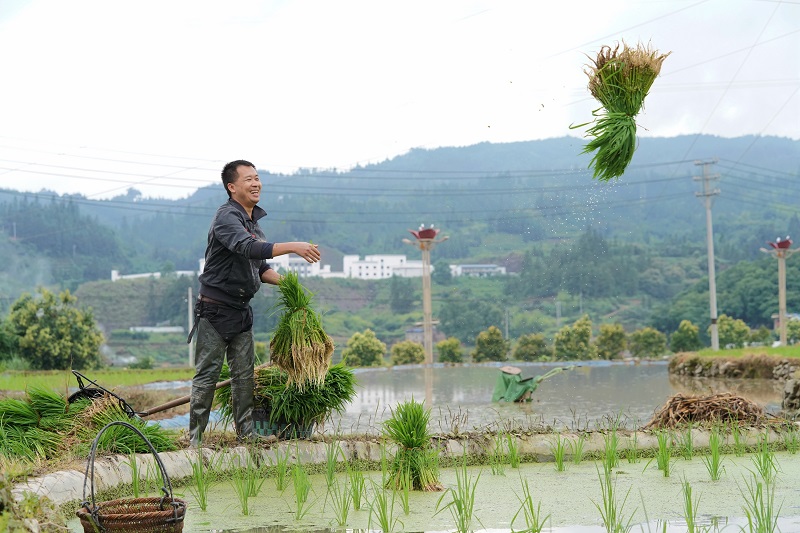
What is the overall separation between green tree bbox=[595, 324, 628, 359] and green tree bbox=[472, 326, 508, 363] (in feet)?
12.5

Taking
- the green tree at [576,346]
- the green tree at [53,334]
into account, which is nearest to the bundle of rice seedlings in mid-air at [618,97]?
the green tree at [53,334]

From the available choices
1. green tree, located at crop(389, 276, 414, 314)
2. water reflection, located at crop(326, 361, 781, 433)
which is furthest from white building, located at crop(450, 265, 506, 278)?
water reflection, located at crop(326, 361, 781, 433)

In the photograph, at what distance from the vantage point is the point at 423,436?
512 centimetres

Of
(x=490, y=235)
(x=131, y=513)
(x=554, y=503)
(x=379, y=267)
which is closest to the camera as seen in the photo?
(x=131, y=513)

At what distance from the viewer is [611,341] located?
120 ft

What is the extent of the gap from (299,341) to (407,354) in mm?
27540

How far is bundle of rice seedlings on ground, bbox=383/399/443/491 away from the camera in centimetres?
504

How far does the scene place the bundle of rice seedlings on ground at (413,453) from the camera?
5.04 metres

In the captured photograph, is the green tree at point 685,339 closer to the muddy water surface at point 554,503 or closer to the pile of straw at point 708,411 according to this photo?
the pile of straw at point 708,411

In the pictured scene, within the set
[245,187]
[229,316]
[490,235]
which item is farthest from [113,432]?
[490,235]

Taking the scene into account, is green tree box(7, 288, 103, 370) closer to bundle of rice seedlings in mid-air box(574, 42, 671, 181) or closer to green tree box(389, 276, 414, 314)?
bundle of rice seedlings in mid-air box(574, 42, 671, 181)

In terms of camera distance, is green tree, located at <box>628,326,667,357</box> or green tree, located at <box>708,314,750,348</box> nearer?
green tree, located at <box>628,326,667,357</box>

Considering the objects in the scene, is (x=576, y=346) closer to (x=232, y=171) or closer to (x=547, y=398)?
(x=547, y=398)

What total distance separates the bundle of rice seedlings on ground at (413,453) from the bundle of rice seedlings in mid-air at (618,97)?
171 cm
